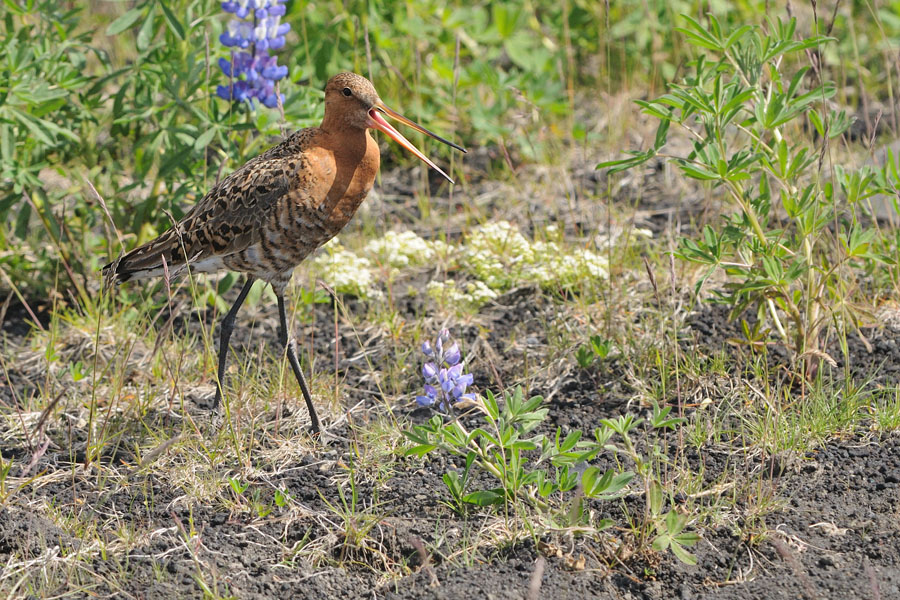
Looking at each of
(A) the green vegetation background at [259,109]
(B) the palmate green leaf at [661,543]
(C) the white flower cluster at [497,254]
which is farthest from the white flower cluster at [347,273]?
(B) the palmate green leaf at [661,543]

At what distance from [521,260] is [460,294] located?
1.25 feet

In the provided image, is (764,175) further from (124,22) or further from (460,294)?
(124,22)

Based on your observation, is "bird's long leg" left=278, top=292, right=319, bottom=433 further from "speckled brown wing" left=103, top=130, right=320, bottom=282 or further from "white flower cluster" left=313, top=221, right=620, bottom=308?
"white flower cluster" left=313, top=221, right=620, bottom=308

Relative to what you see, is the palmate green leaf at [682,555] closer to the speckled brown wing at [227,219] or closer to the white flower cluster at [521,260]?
the white flower cluster at [521,260]

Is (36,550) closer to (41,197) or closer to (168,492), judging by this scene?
(168,492)

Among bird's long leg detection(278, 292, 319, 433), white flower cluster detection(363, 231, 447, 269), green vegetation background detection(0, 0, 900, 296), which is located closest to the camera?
bird's long leg detection(278, 292, 319, 433)

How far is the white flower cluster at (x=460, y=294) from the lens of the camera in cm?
461

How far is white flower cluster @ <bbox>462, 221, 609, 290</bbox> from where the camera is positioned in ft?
15.3

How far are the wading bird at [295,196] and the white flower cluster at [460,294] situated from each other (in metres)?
0.83

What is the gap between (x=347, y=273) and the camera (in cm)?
480

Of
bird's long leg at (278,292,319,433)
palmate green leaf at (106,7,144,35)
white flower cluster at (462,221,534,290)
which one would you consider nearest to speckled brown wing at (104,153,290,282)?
bird's long leg at (278,292,319,433)

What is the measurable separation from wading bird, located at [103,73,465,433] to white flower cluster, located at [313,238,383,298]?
2.34 feet

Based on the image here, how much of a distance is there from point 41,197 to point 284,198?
5.14 feet

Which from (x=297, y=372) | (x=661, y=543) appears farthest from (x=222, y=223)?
(x=661, y=543)
